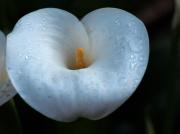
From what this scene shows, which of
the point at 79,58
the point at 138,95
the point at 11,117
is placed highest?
the point at 79,58

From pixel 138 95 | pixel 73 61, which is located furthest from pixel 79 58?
pixel 138 95

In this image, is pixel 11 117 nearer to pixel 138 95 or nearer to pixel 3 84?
pixel 3 84

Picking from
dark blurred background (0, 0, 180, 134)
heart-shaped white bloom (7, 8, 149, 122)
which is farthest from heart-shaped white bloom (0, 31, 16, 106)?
dark blurred background (0, 0, 180, 134)

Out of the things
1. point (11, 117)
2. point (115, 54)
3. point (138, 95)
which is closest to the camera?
point (115, 54)

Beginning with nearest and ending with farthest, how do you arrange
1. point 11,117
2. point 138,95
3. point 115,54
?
point 115,54, point 11,117, point 138,95

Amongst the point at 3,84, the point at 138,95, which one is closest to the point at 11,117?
the point at 3,84

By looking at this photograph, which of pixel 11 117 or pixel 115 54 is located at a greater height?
pixel 115 54

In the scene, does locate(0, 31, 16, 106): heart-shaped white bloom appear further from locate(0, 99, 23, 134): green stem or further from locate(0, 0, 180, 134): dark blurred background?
locate(0, 0, 180, 134): dark blurred background

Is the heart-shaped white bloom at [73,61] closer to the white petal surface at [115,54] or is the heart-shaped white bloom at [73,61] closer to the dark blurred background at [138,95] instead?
the white petal surface at [115,54]

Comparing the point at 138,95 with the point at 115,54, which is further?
the point at 138,95

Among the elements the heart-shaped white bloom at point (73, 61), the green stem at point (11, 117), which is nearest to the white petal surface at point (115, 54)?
the heart-shaped white bloom at point (73, 61)
